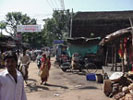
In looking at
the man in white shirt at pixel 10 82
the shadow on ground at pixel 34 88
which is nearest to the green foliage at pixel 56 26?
the shadow on ground at pixel 34 88

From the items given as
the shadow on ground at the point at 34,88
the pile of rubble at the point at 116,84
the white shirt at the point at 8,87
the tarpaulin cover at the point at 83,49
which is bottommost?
the shadow on ground at the point at 34,88

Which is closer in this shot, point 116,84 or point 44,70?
point 116,84

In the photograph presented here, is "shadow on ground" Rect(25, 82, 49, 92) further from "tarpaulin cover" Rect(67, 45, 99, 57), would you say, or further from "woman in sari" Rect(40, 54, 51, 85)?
"tarpaulin cover" Rect(67, 45, 99, 57)

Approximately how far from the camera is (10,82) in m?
2.65

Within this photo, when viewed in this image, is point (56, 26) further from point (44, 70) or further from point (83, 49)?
point (44, 70)

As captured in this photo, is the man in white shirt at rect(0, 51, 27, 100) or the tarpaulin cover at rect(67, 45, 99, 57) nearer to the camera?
the man in white shirt at rect(0, 51, 27, 100)

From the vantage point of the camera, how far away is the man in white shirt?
262 centimetres

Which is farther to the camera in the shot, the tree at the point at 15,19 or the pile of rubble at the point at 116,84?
the tree at the point at 15,19

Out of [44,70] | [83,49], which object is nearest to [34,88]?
[44,70]

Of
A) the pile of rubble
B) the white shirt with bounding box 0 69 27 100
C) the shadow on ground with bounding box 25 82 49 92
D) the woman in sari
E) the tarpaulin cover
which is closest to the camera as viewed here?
the white shirt with bounding box 0 69 27 100

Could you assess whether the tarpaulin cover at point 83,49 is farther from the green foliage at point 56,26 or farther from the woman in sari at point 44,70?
the green foliage at point 56,26

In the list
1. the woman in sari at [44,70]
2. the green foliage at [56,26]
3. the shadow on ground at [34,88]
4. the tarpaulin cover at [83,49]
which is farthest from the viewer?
the green foliage at [56,26]

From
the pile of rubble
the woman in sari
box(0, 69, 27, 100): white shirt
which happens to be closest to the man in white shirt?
box(0, 69, 27, 100): white shirt

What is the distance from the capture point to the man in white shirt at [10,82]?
2625mm
